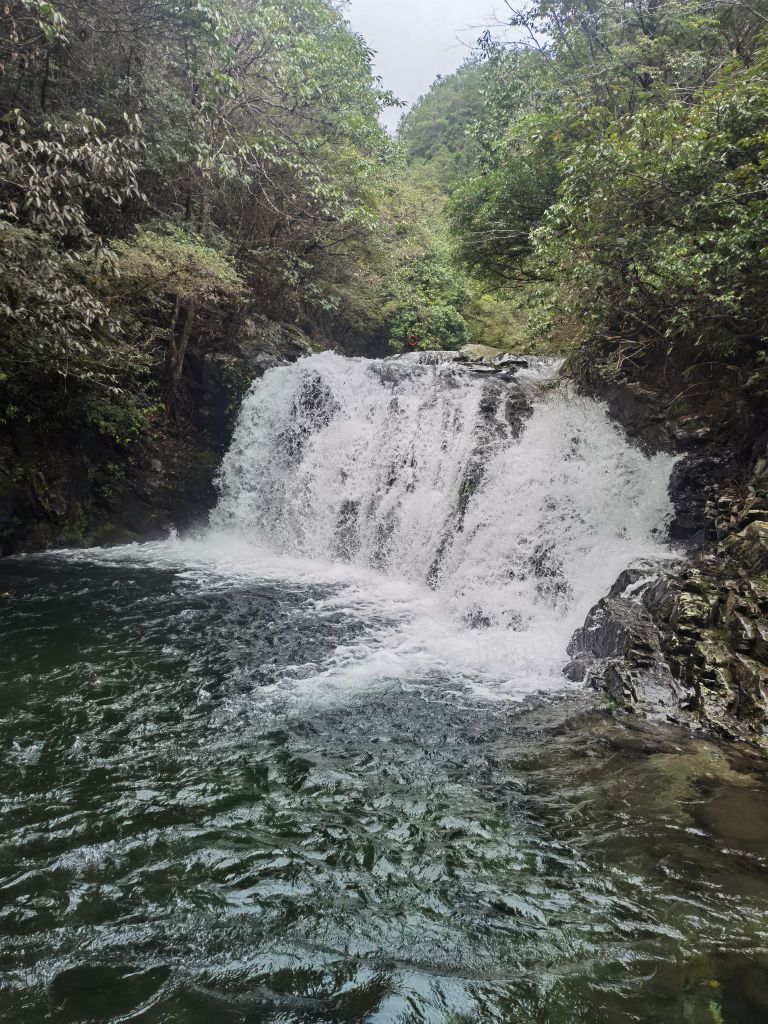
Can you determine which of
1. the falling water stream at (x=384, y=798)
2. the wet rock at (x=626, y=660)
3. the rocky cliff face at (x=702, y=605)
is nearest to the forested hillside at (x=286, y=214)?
the rocky cliff face at (x=702, y=605)

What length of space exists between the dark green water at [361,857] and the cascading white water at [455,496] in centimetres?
166

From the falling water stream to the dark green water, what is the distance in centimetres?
2

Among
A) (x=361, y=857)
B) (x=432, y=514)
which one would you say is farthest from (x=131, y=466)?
(x=361, y=857)

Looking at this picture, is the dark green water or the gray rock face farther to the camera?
the gray rock face

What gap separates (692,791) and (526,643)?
326 cm

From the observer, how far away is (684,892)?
3.18 meters

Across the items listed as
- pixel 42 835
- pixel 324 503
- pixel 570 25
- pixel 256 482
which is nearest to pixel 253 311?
pixel 256 482

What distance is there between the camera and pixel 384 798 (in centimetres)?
421

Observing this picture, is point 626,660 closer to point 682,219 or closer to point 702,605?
point 702,605

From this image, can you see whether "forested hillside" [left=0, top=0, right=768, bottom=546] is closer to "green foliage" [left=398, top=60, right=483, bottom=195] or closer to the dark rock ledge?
the dark rock ledge

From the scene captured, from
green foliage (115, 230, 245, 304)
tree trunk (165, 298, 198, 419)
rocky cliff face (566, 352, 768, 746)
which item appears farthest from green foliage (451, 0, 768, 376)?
tree trunk (165, 298, 198, 419)

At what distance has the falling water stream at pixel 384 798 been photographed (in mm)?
2699

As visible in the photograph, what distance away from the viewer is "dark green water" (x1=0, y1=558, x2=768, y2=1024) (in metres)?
2.63

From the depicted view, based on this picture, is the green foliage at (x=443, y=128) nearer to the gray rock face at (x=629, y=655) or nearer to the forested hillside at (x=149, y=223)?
the forested hillside at (x=149, y=223)
